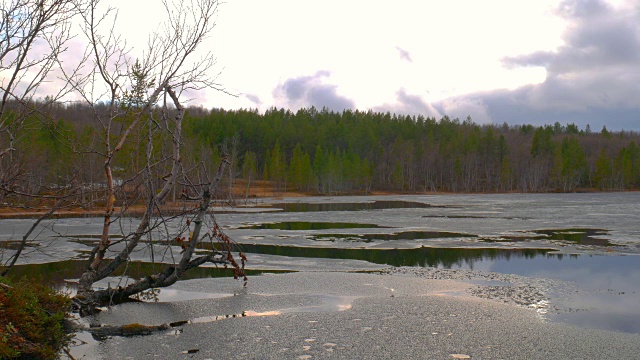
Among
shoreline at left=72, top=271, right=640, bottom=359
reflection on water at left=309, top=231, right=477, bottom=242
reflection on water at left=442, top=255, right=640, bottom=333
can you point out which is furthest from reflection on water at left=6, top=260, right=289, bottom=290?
reflection on water at left=309, top=231, right=477, bottom=242

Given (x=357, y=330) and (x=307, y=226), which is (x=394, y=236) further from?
(x=357, y=330)

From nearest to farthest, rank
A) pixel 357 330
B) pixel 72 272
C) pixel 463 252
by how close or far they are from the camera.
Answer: pixel 357 330 → pixel 72 272 → pixel 463 252

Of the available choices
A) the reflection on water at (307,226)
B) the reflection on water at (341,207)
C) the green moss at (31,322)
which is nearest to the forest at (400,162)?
the reflection on water at (341,207)

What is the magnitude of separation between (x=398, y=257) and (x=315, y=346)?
10.6 m

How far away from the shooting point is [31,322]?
294 inches

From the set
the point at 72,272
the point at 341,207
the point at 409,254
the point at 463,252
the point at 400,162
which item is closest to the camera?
the point at 72,272

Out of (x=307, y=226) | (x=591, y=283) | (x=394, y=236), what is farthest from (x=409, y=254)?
(x=307, y=226)

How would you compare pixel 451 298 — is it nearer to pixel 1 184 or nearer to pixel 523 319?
pixel 523 319

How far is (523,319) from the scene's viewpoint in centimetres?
1028

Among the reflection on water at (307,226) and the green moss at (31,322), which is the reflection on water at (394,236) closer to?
the reflection on water at (307,226)

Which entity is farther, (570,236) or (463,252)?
(570,236)

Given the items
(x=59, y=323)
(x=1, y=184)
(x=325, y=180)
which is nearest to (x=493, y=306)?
(x=59, y=323)

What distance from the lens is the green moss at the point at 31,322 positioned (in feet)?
22.8

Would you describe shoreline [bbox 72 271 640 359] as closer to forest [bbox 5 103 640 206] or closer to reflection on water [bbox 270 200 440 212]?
reflection on water [bbox 270 200 440 212]
